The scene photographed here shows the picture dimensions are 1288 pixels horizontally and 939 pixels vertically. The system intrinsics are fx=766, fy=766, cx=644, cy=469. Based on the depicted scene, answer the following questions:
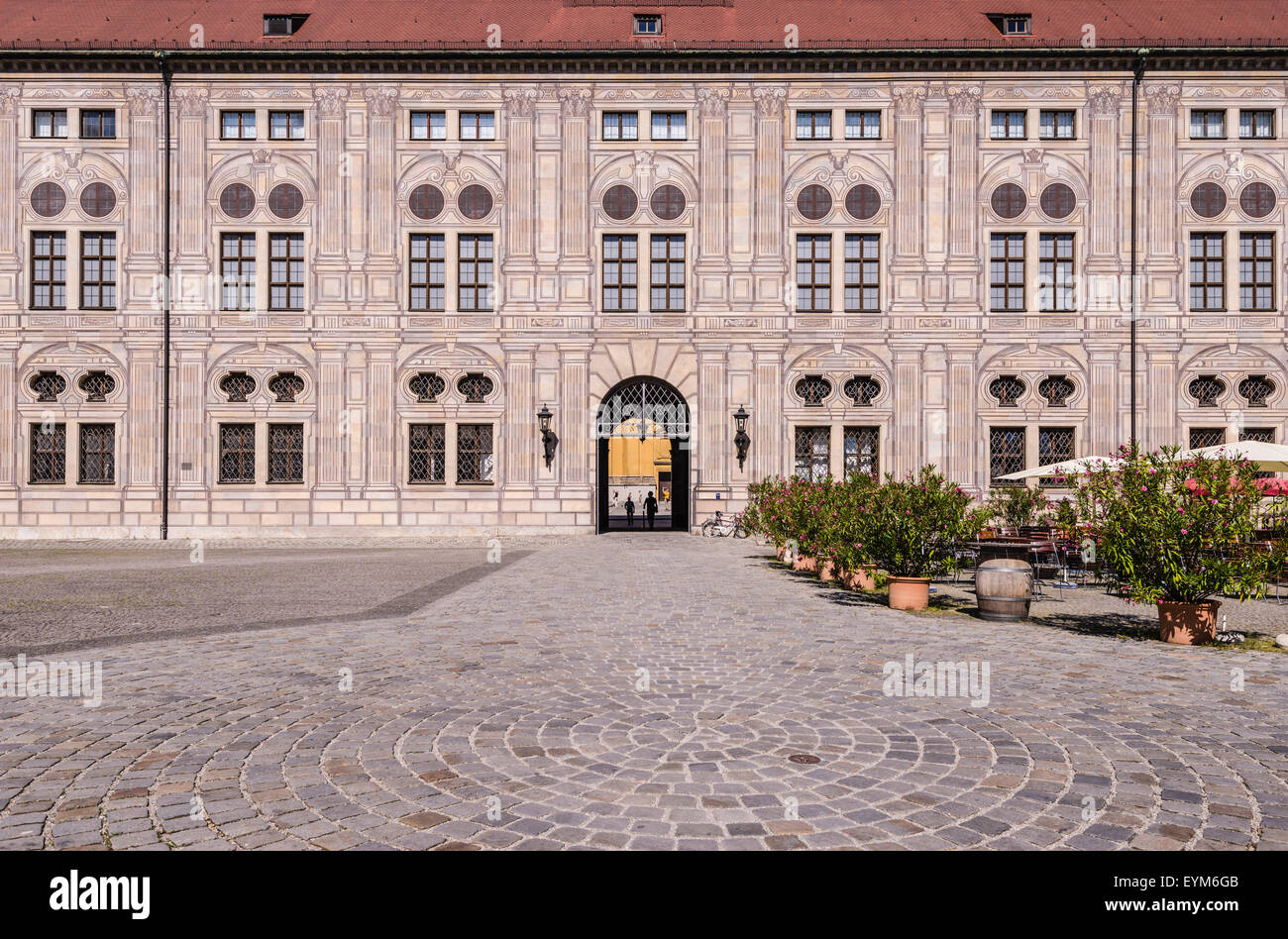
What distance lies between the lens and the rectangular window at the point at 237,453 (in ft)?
85.2

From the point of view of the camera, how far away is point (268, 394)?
25.7 metres

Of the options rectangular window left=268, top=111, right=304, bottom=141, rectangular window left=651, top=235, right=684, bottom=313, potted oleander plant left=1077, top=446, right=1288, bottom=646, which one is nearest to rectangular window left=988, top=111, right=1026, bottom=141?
rectangular window left=651, top=235, right=684, bottom=313

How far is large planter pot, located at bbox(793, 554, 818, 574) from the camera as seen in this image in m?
15.7

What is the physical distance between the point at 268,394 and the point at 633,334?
12.4 meters

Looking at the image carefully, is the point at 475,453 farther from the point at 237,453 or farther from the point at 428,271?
the point at 237,453

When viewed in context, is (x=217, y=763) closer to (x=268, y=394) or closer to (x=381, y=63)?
(x=268, y=394)

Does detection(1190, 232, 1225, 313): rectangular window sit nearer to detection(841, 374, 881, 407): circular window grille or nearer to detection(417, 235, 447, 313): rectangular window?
detection(841, 374, 881, 407): circular window grille

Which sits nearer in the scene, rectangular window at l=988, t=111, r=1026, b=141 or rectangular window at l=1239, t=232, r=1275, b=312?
rectangular window at l=1239, t=232, r=1275, b=312

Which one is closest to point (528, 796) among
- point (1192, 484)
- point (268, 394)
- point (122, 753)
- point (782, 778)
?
point (782, 778)

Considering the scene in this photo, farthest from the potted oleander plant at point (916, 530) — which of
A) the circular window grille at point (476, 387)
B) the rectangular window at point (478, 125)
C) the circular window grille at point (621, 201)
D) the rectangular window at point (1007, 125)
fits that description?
the rectangular window at point (478, 125)

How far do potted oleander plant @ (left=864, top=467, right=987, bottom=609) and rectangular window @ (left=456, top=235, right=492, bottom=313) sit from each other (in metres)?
18.2

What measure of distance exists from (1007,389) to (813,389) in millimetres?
6500

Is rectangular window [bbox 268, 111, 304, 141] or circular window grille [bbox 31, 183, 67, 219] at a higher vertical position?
rectangular window [bbox 268, 111, 304, 141]

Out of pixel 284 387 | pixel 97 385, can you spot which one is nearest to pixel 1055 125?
pixel 284 387
